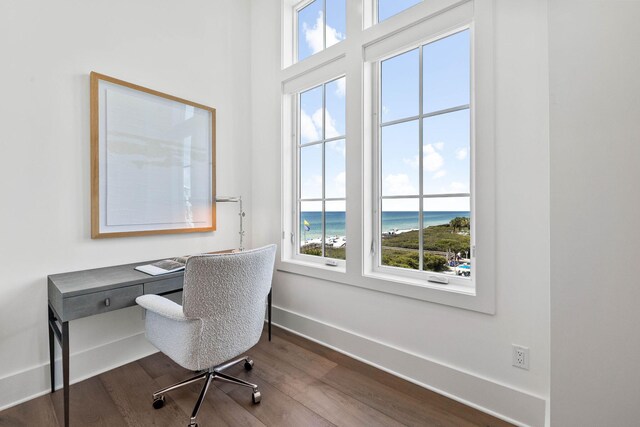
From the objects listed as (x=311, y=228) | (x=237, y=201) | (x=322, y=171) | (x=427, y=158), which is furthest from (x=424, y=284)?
(x=237, y=201)

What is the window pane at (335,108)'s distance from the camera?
94.6 inches

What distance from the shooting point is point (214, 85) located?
2.64 metres

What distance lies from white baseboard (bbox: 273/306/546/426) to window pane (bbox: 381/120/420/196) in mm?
1101

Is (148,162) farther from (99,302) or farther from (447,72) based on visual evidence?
(447,72)

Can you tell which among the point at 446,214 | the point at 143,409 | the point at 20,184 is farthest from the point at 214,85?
the point at 143,409

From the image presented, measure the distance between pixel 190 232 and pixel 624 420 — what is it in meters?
2.69

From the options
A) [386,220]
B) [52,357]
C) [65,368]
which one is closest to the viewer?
[65,368]

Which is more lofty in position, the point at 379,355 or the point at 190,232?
the point at 190,232

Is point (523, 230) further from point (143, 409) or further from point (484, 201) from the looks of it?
point (143, 409)

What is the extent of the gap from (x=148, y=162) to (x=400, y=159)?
1885 mm

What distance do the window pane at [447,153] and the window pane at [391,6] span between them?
0.80 m

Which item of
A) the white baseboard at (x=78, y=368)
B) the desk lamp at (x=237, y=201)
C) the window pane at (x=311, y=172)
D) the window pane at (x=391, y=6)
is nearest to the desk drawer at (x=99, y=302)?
the white baseboard at (x=78, y=368)

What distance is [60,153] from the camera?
6.01ft

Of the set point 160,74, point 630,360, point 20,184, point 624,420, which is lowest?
point 624,420
